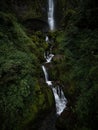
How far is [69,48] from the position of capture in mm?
12469

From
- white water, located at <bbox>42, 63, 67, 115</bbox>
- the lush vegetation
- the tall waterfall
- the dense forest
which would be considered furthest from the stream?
the tall waterfall

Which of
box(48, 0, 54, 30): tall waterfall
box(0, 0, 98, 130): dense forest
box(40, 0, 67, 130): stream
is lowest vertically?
box(40, 0, 67, 130): stream

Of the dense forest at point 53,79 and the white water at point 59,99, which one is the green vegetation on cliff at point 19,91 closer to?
the dense forest at point 53,79

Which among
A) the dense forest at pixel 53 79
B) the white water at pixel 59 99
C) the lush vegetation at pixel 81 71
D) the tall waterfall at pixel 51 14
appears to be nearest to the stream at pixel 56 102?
the white water at pixel 59 99

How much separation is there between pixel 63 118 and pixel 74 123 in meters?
0.71

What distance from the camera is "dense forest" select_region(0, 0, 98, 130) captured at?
290 inches

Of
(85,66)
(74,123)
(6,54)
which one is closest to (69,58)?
(85,66)

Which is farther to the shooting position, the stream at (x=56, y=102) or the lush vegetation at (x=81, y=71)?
the stream at (x=56, y=102)

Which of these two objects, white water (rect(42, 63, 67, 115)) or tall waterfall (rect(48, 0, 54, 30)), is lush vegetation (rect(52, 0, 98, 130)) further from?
tall waterfall (rect(48, 0, 54, 30))

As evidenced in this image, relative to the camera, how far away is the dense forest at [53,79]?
7.36 m

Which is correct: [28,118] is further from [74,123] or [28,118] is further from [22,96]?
[74,123]

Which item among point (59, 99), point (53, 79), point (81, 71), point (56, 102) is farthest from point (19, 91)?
point (53, 79)

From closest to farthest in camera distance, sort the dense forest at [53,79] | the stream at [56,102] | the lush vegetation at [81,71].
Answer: the lush vegetation at [81,71]
the dense forest at [53,79]
the stream at [56,102]

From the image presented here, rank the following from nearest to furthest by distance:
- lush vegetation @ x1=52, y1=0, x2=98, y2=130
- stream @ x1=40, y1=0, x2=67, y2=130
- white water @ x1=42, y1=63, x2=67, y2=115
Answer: lush vegetation @ x1=52, y1=0, x2=98, y2=130, stream @ x1=40, y1=0, x2=67, y2=130, white water @ x1=42, y1=63, x2=67, y2=115
